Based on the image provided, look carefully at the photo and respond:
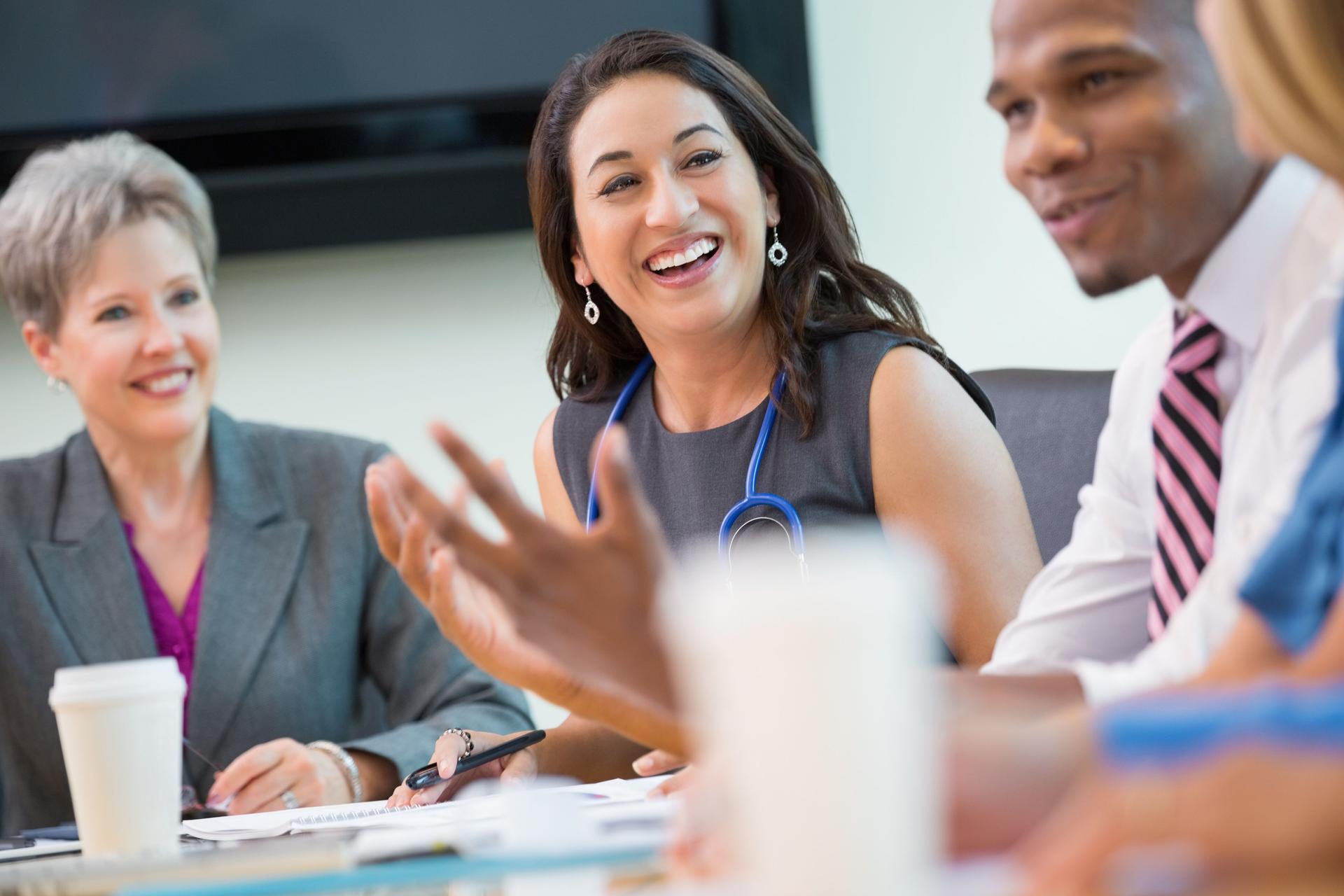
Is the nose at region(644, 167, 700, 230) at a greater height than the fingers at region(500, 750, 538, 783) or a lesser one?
greater

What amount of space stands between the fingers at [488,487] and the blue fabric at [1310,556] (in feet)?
1.12

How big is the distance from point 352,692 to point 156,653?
10.5 inches

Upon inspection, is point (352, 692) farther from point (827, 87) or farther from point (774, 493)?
point (827, 87)

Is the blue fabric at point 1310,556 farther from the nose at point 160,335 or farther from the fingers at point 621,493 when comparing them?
the nose at point 160,335

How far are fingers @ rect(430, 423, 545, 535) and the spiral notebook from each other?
39 cm

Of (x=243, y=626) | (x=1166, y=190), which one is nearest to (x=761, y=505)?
(x=243, y=626)

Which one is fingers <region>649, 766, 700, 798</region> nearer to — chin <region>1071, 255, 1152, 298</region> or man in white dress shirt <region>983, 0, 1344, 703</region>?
man in white dress shirt <region>983, 0, 1344, 703</region>

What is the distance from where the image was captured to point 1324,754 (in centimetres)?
46

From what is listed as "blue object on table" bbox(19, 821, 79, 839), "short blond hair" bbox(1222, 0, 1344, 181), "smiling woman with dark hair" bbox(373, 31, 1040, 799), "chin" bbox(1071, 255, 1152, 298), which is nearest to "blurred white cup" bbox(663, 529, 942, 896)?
"short blond hair" bbox(1222, 0, 1344, 181)

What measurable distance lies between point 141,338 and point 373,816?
1.10 meters

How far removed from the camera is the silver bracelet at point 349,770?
1695mm

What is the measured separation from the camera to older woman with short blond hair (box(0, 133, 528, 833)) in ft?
6.61

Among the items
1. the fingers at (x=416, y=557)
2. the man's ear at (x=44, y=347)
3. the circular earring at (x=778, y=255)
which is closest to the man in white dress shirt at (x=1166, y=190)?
the fingers at (x=416, y=557)

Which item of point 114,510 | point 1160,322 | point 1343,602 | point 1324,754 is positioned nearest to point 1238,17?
point 1343,602
